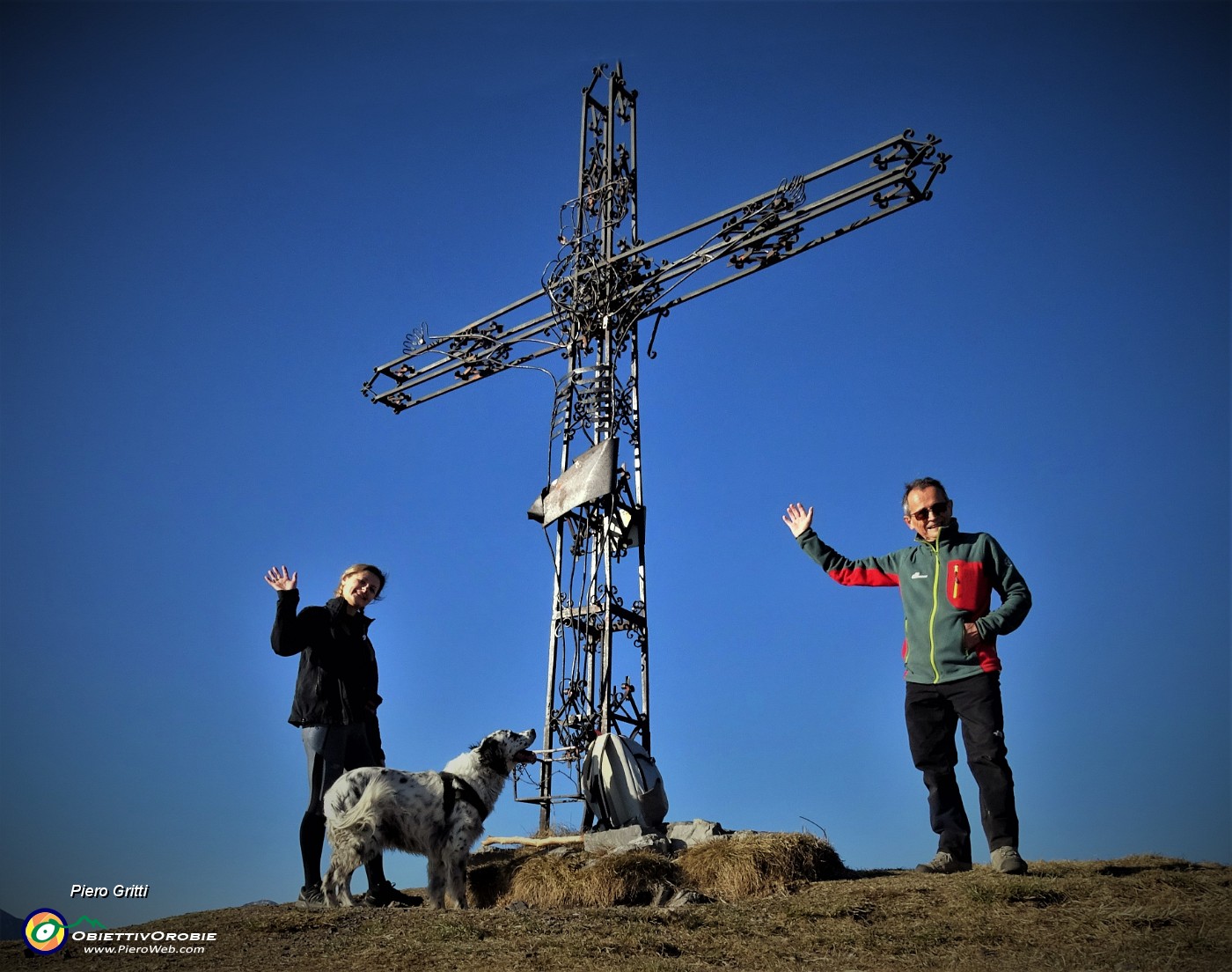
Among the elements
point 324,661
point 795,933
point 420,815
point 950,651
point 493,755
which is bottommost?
point 795,933

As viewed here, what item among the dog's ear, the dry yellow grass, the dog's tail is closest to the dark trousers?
the dry yellow grass

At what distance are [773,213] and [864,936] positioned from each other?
715 cm

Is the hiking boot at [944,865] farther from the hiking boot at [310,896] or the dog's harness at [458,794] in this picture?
the hiking boot at [310,896]

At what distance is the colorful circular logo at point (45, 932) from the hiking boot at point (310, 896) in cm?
120

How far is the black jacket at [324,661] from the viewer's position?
6.07 meters

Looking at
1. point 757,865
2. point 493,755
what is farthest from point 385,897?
point 757,865

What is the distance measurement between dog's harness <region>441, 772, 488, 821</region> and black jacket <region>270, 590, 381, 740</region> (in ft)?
2.15

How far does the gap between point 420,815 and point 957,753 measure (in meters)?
3.10

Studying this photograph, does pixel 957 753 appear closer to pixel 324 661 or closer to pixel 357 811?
pixel 357 811

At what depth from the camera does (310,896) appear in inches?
235

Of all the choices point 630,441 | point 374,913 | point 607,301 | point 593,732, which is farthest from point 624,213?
point 374,913

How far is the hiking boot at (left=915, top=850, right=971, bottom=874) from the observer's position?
18.9 ft

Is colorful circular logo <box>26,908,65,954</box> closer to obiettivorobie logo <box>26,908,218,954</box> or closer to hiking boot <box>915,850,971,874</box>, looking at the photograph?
obiettivorobie logo <box>26,908,218,954</box>

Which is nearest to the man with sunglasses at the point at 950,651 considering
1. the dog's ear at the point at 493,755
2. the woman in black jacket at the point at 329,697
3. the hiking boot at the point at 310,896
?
the dog's ear at the point at 493,755
